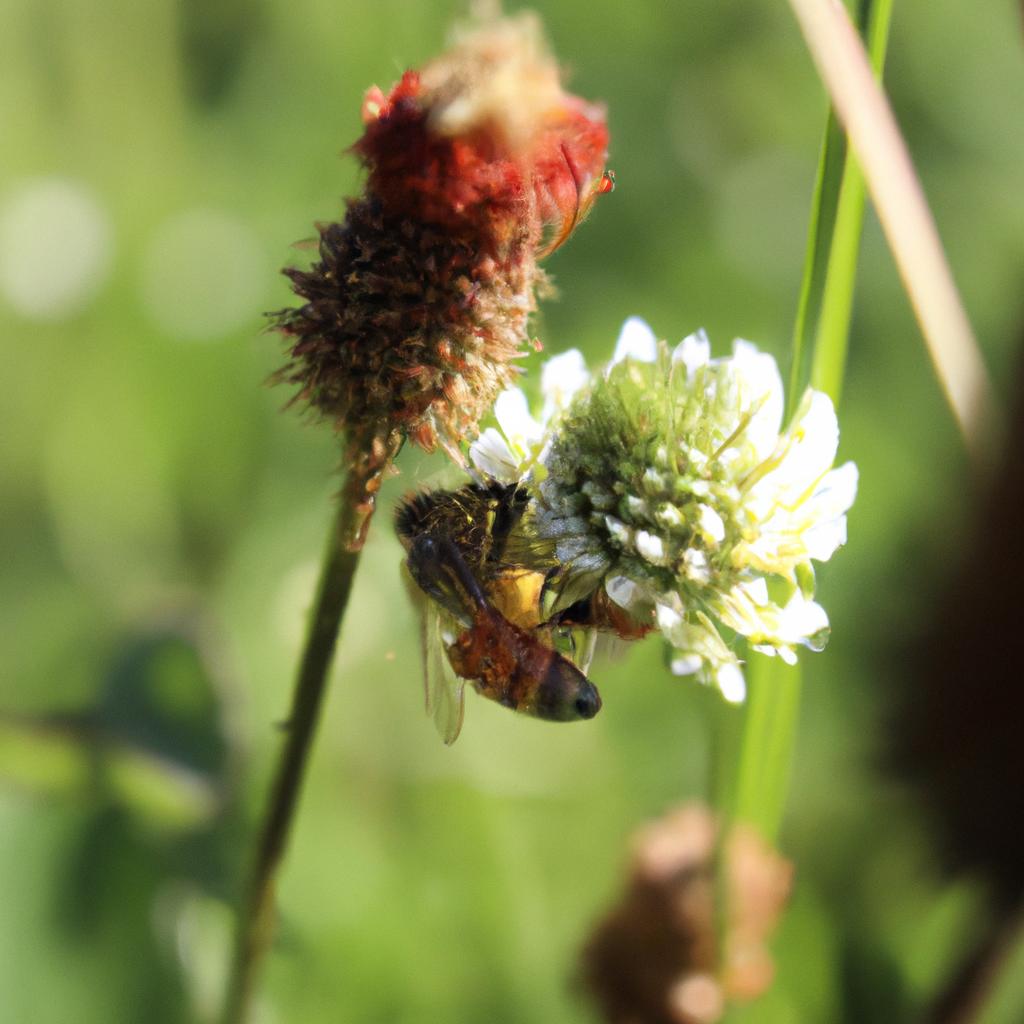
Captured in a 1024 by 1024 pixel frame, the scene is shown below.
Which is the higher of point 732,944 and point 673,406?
point 673,406

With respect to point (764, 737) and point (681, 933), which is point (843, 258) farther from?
point (681, 933)

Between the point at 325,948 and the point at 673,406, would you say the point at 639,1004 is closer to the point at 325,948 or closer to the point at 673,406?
the point at 325,948

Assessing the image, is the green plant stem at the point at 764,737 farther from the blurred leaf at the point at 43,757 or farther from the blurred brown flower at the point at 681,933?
the blurred leaf at the point at 43,757

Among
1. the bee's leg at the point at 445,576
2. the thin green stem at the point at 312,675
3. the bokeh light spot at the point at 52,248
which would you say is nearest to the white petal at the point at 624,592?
the bee's leg at the point at 445,576

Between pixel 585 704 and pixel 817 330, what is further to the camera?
pixel 817 330

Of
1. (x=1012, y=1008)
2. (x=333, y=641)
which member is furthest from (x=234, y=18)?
(x=1012, y=1008)

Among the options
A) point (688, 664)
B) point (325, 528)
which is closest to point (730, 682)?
point (688, 664)

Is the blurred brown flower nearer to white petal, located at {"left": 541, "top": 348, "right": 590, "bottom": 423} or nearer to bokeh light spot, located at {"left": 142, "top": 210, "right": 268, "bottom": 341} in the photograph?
white petal, located at {"left": 541, "top": 348, "right": 590, "bottom": 423}
